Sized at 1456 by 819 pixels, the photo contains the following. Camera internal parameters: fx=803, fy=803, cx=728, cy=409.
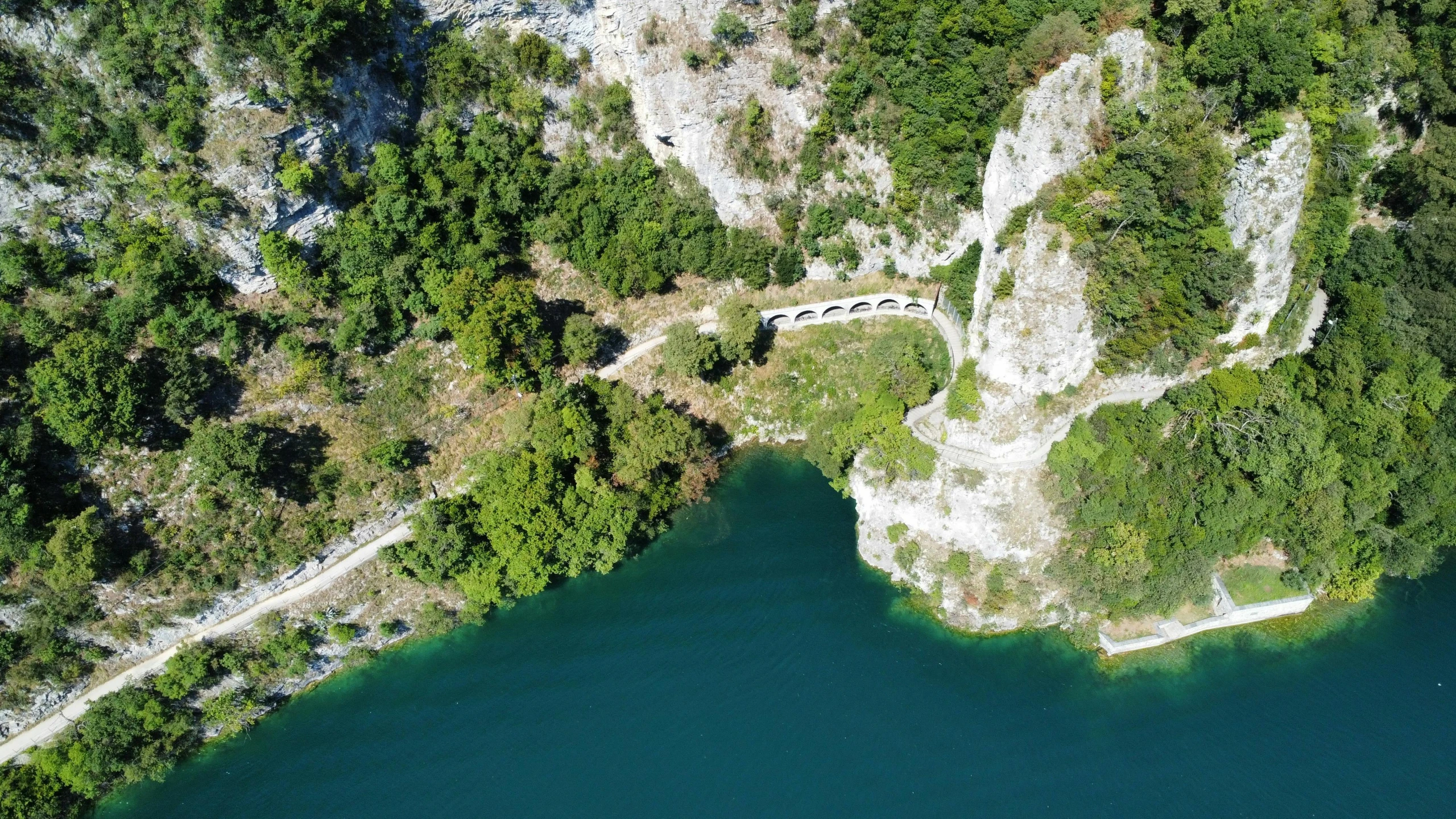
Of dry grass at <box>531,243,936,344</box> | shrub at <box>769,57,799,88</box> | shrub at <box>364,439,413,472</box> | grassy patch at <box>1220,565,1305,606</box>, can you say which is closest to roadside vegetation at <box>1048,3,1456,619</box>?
grassy patch at <box>1220,565,1305,606</box>

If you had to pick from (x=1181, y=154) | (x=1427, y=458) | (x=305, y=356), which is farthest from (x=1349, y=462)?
(x=305, y=356)

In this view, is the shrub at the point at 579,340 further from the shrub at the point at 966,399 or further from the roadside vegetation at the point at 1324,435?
the roadside vegetation at the point at 1324,435

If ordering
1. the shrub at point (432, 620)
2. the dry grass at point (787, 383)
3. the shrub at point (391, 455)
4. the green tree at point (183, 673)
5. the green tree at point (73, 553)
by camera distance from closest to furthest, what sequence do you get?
the green tree at point (73, 553) → the green tree at point (183, 673) → the shrub at point (432, 620) → the shrub at point (391, 455) → the dry grass at point (787, 383)

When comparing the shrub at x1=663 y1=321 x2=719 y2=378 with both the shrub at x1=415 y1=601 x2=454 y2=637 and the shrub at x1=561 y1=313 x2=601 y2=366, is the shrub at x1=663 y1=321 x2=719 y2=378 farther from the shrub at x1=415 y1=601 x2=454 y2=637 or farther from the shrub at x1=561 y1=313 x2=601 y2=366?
the shrub at x1=415 y1=601 x2=454 y2=637

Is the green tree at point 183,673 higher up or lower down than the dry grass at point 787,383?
lower down

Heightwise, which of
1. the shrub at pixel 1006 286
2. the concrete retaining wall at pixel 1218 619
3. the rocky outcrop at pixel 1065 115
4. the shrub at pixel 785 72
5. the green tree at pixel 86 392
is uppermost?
the shrub at pixel 785 72

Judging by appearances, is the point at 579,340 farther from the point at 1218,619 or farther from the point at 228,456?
the point at 1218,619

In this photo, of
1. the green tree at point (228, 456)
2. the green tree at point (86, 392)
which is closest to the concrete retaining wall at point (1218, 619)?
the green tree at point (228, 456)

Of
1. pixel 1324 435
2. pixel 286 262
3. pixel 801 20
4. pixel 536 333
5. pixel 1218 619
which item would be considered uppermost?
pixel 801 20

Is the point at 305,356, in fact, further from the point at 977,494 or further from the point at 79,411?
the point at 977,494

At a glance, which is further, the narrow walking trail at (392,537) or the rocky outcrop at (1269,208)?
the narrow walking trail at (392,537)

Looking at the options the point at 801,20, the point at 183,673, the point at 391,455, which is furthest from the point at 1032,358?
the point at 183,673

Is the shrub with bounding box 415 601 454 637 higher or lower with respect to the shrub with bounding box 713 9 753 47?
lower
